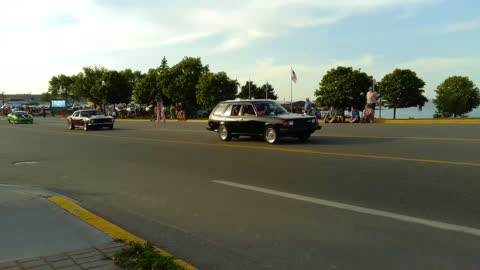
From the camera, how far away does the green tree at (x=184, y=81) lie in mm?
60219

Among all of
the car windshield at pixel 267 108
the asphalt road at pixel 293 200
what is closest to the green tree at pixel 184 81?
the car windshield at pixel 267 108

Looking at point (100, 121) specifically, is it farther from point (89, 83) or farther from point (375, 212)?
point (89, 83)

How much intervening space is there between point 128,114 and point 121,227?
205ft

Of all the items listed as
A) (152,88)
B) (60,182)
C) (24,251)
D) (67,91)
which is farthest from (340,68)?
(24,251)

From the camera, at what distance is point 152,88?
2648 inches

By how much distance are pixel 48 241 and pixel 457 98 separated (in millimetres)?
69131

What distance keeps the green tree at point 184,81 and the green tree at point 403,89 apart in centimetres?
2525

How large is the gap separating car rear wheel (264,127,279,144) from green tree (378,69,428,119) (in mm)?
52874

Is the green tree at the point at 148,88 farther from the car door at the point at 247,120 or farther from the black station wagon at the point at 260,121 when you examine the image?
the car door at the point at 247,120

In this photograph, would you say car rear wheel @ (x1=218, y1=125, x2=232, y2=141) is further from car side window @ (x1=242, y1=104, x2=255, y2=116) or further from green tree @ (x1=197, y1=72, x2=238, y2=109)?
green tree @ (x1=197, y1=72, x2=238, y2=109)

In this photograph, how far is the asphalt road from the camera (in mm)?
5301

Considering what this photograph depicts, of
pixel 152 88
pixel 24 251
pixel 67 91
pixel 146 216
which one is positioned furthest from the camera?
pixel 67 91

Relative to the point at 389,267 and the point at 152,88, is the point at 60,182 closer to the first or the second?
the point at 389,267

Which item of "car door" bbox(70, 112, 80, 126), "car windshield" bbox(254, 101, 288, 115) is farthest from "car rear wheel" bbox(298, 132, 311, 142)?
"car door" bbox(70, 112, 80, 126)
